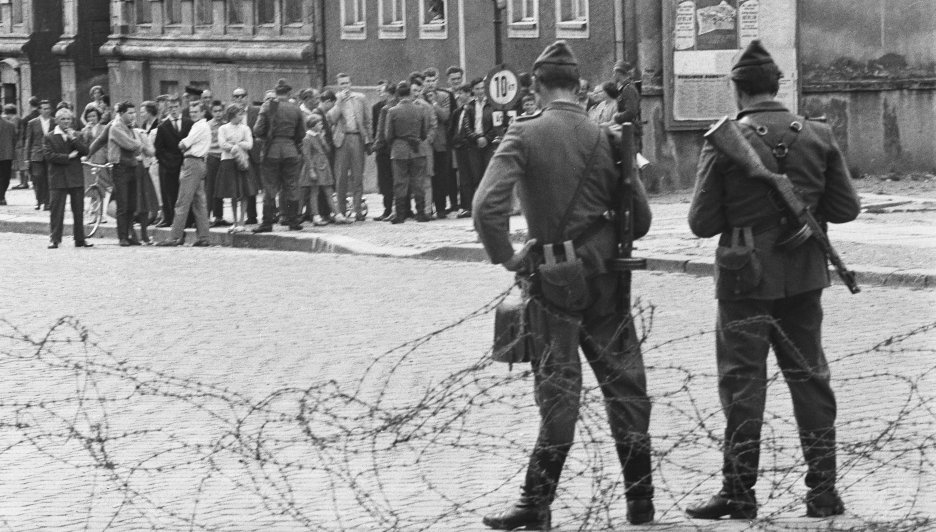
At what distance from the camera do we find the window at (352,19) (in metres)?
35.5

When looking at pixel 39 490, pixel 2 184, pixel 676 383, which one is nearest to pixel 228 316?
pixel 676 383

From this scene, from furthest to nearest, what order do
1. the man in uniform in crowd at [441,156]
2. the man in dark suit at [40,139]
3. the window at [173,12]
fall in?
the window at [173,12] < the man in dark suit at [40,139] < the man in uniform in crowd at [441,156]

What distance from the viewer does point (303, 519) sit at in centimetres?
725

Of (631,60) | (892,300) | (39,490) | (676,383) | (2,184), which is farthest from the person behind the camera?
(2,184)

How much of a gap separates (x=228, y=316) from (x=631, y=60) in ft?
47.0

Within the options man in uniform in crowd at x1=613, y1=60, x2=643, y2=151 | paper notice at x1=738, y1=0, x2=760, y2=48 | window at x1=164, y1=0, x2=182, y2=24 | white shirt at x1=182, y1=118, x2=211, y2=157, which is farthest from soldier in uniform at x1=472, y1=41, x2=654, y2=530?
window at x1=164, y1=0, x2=182, y2=24

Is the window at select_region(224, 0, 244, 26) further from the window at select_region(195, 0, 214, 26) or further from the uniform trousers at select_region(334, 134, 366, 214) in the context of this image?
the uniform trousers at select_region(334, 134, 366, 214)

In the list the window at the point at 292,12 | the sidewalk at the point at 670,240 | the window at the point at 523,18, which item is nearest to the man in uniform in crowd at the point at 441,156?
the sidewalk at the point at 670,240

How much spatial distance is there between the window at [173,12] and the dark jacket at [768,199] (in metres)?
35.4

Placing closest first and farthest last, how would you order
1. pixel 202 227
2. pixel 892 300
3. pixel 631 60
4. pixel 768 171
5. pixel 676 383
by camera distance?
pixel 768 171 < pixel 676 383 < pixel 892 300 < pixel 202 227 < pixel 631 60

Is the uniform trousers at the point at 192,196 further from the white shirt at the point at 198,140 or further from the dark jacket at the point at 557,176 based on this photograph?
the dark jacket at the point at 557,176

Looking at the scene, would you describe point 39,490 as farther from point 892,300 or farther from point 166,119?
point 166,119

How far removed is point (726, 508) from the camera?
7.20 metres

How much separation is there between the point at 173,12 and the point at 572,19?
558 inches
